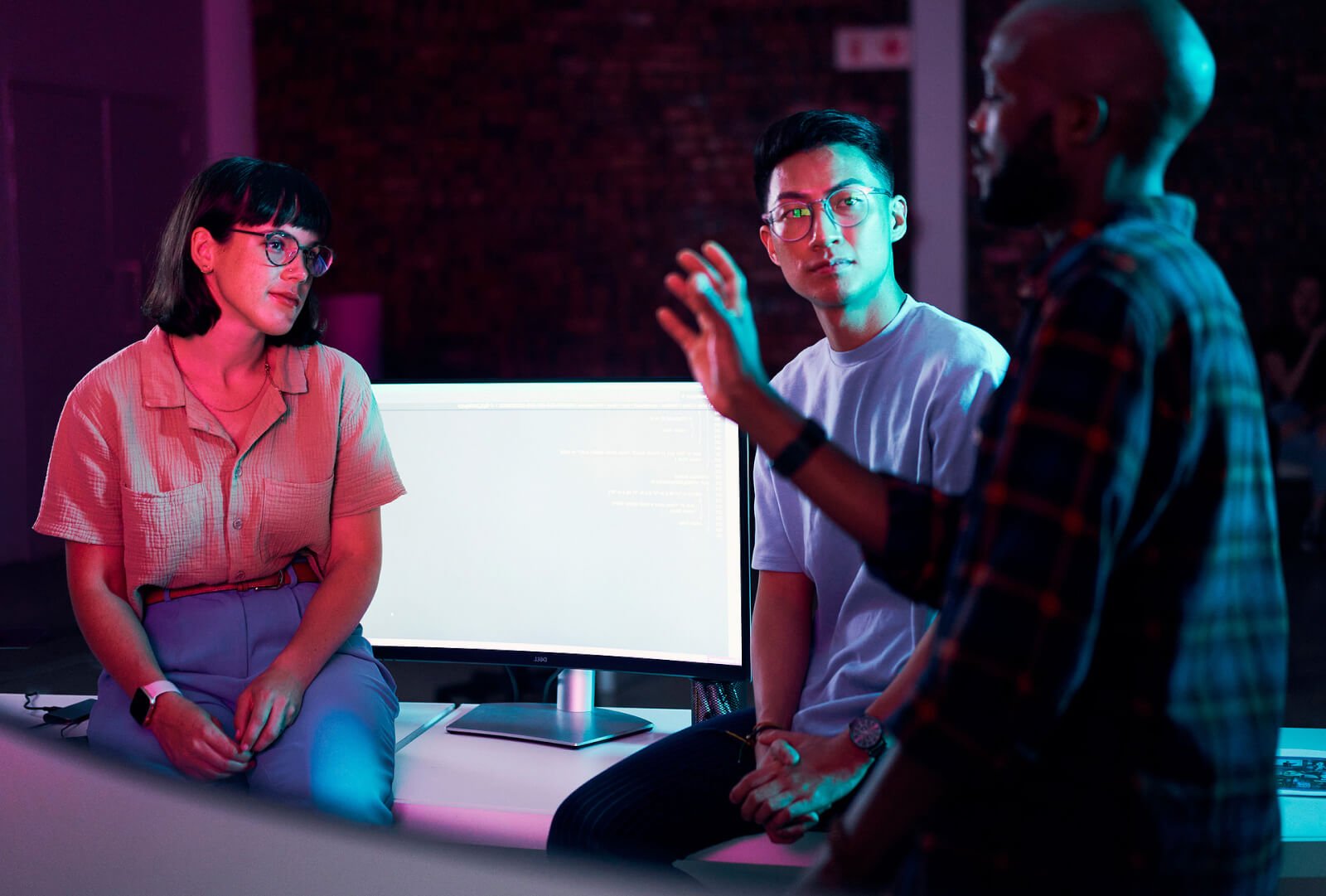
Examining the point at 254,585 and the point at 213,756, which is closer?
the point at 213,756

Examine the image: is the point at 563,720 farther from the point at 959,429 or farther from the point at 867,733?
the point at 959,429

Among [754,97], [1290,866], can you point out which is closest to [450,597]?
[1290,866]

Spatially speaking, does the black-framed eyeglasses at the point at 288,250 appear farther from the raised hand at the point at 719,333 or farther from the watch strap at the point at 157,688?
the raised hand at the point at 719,333

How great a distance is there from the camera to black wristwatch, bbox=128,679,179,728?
1.36 metres

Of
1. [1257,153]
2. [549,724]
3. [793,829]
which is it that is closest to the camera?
[793,829]

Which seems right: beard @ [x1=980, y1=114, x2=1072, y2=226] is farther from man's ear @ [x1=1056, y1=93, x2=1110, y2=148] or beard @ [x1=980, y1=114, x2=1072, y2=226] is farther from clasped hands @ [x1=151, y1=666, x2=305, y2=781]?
clasped hands @ [x1=151, y1=666, x2=305, y2=781]

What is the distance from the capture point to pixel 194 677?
4.68ft

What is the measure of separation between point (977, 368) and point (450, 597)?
2.56 ft

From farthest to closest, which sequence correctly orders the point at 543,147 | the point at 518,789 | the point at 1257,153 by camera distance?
the point at 543,147, the point at 1257,153, the point at 518,789

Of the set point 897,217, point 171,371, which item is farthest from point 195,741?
point 897,217

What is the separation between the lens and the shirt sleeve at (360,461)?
155 centimetres

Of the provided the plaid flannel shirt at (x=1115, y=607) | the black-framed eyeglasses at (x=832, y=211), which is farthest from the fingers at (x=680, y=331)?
the black-framed eyeglasses at (x=832, y=211)

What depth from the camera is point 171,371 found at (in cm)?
153

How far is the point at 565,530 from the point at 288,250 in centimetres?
52
